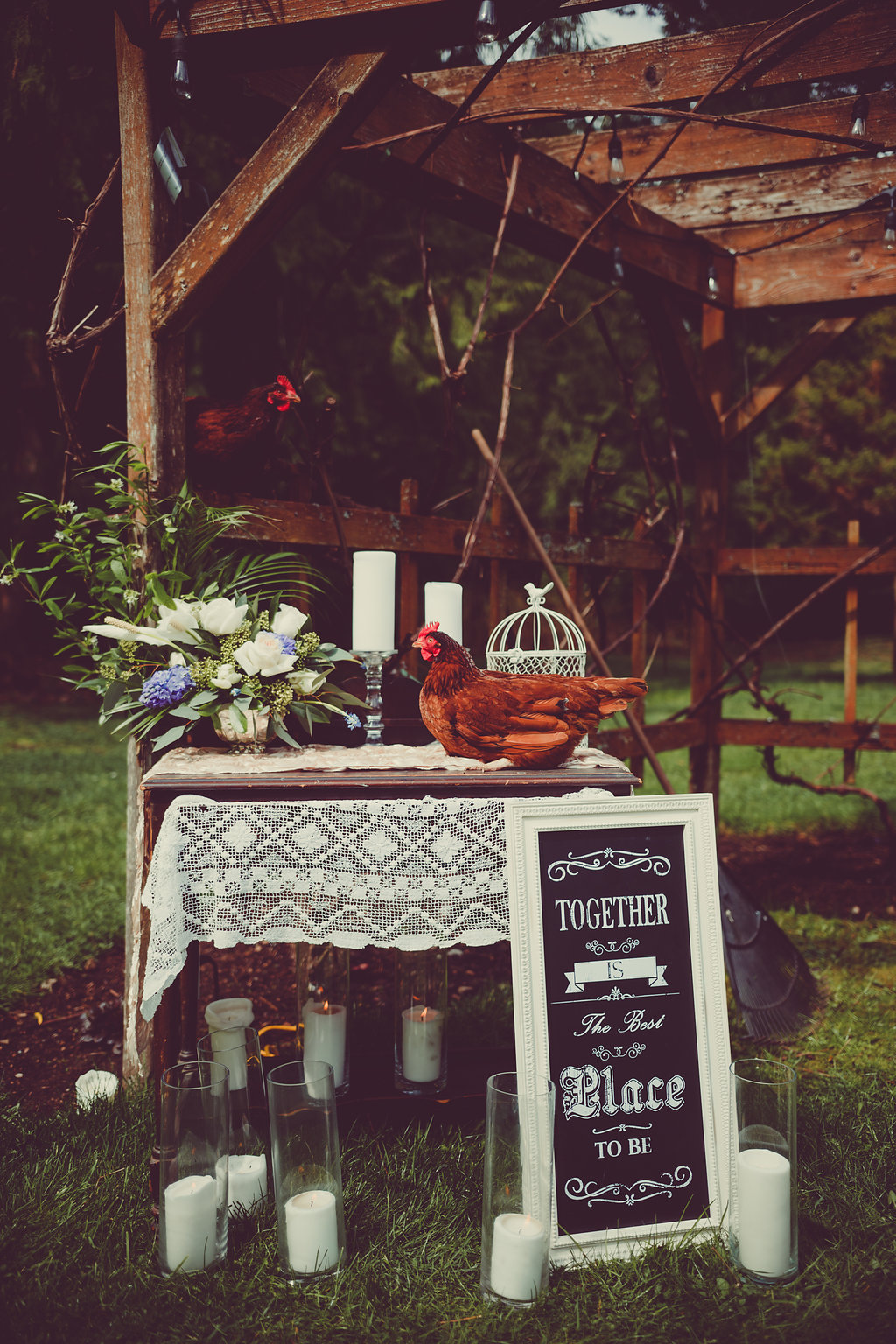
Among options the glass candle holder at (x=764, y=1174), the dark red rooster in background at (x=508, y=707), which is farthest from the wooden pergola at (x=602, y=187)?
the glass candle holder at (x=764, y=1174)

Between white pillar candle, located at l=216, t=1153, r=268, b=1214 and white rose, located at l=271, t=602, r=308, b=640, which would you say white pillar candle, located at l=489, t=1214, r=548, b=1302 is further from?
white rose, located at l=271, t=602, r=308, b=640

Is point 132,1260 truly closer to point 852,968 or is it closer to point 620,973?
point 620,973

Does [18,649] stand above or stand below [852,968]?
above

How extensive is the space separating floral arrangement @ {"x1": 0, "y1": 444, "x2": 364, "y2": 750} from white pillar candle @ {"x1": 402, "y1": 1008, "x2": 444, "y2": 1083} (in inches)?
28.5

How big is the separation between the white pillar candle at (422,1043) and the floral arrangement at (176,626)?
723mm

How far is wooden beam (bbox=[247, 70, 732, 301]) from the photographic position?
2.81 metres

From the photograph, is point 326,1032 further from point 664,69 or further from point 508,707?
point 664,69

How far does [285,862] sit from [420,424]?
8.54 m

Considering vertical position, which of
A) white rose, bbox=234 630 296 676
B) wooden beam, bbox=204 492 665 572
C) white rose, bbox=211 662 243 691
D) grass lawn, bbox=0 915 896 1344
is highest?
wooden beam, bbox=204 492 665 572

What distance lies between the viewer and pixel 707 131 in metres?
3.44

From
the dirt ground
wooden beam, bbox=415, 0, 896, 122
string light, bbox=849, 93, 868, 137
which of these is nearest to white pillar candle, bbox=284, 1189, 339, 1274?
the dirt ground

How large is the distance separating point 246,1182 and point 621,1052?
2.69 feet

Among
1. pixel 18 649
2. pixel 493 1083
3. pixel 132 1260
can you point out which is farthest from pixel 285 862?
pixel 18 649

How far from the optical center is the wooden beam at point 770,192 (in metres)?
3.63
